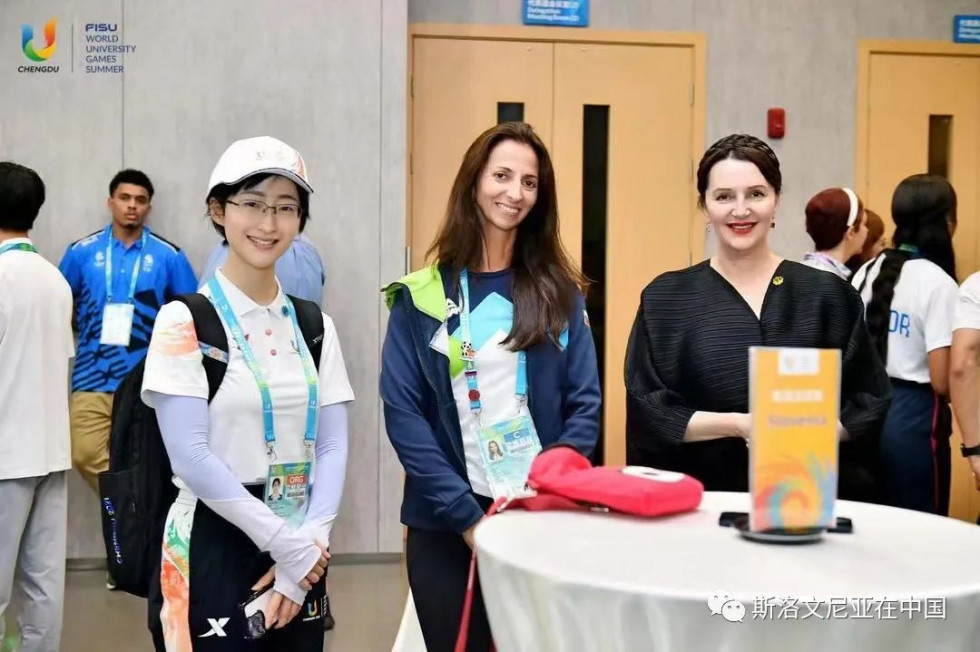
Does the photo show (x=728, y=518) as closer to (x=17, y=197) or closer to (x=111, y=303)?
(x=17, y=197)

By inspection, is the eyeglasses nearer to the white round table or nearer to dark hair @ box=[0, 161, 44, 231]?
the white round table

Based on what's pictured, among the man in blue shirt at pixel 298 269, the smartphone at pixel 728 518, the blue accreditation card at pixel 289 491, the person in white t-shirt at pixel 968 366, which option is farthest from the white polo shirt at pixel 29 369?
the person in white t-shirt at pixel 968 366

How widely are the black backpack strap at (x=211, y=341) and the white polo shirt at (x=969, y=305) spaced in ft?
7.88

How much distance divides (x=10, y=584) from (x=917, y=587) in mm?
2866

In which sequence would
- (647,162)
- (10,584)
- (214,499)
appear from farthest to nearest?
(647,162) < (10,584) < (214,499)

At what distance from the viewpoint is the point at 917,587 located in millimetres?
1200

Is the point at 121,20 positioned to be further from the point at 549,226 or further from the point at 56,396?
the point at 549,226

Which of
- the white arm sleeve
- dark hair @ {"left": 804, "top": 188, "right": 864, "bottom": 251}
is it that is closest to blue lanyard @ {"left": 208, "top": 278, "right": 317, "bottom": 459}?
the white arm sleeve

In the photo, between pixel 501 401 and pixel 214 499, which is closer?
pixel 214 499

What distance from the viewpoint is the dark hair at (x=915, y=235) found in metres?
3.51

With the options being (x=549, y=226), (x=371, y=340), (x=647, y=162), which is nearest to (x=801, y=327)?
(x=549, y=226)

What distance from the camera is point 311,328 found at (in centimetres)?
210

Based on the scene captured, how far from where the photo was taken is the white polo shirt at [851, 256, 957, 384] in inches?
137

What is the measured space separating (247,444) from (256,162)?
1.78ft
